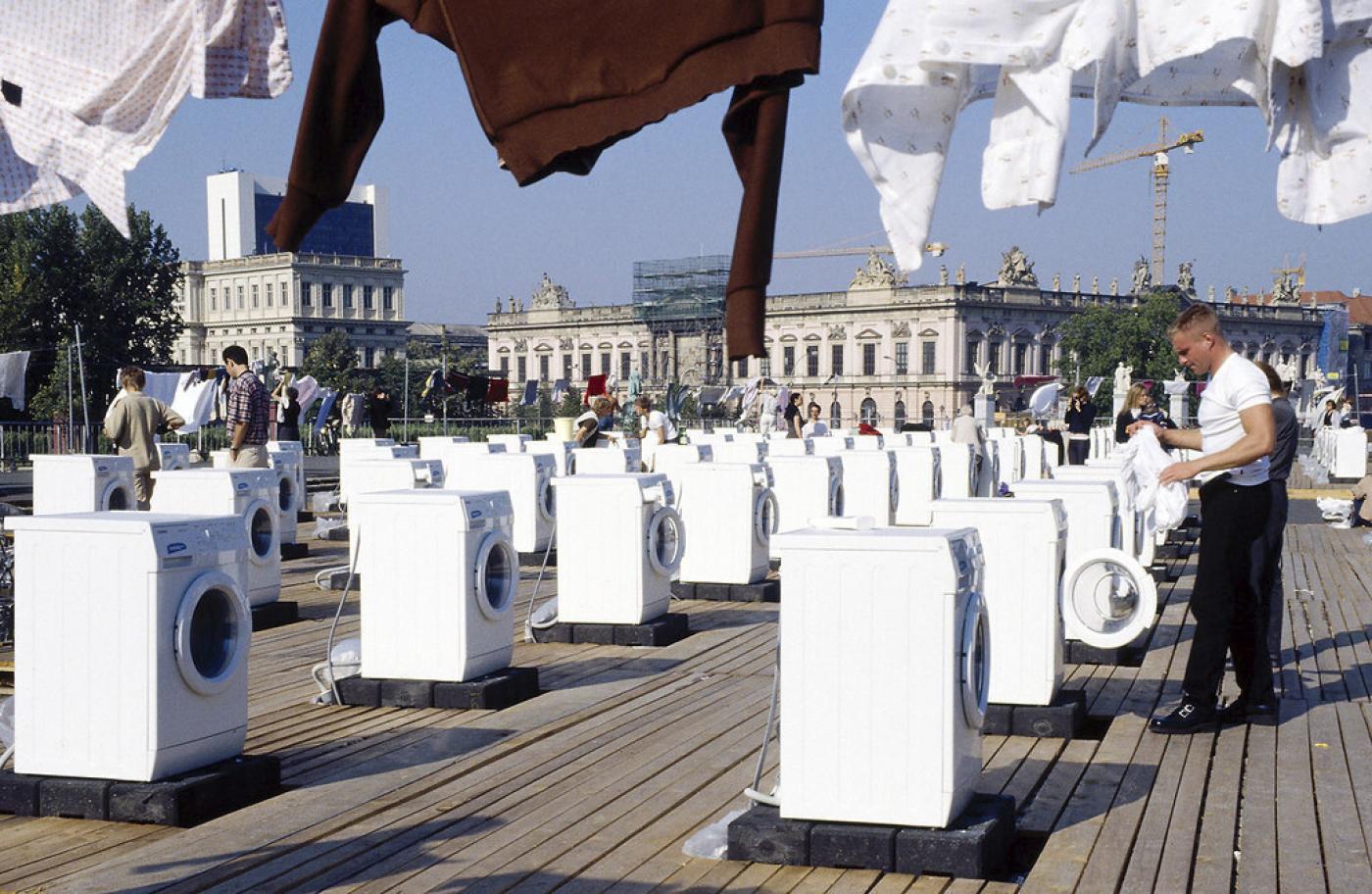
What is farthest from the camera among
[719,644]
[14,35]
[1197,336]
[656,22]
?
[719,644]

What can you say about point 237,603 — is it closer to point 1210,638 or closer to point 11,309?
point 1210,638

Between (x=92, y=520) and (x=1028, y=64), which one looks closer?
(x=1028, y=64)

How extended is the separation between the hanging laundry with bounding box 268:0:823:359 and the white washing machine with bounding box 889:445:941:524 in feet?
46.5

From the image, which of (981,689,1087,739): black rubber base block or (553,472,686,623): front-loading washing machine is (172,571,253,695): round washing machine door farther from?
(553,472,686,623): front-loading washing machine

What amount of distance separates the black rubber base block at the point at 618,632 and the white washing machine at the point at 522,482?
4447 millimetres

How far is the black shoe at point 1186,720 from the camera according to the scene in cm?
691

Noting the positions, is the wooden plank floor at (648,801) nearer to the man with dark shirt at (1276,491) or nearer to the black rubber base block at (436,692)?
the black rubber base block at (436,692)

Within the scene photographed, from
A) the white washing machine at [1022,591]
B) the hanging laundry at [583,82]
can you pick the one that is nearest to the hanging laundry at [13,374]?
the white washing machine at [1022,591]

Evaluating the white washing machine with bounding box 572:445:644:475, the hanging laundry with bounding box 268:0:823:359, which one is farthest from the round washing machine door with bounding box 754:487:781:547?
the hanging laundry with bounding box 268:0:823:359

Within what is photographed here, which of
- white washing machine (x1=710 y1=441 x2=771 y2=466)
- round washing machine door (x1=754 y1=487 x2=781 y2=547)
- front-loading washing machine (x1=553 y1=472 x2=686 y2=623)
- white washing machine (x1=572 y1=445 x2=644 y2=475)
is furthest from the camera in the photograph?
white washing machine (x1=710 y1=441 x2=771 y2=466)

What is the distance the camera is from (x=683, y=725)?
24.5 ft

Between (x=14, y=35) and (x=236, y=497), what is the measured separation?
7.02 meters

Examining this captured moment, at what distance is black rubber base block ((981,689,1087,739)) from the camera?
6.99 metres

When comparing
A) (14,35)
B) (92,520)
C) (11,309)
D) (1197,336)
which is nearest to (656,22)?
(14,35)
